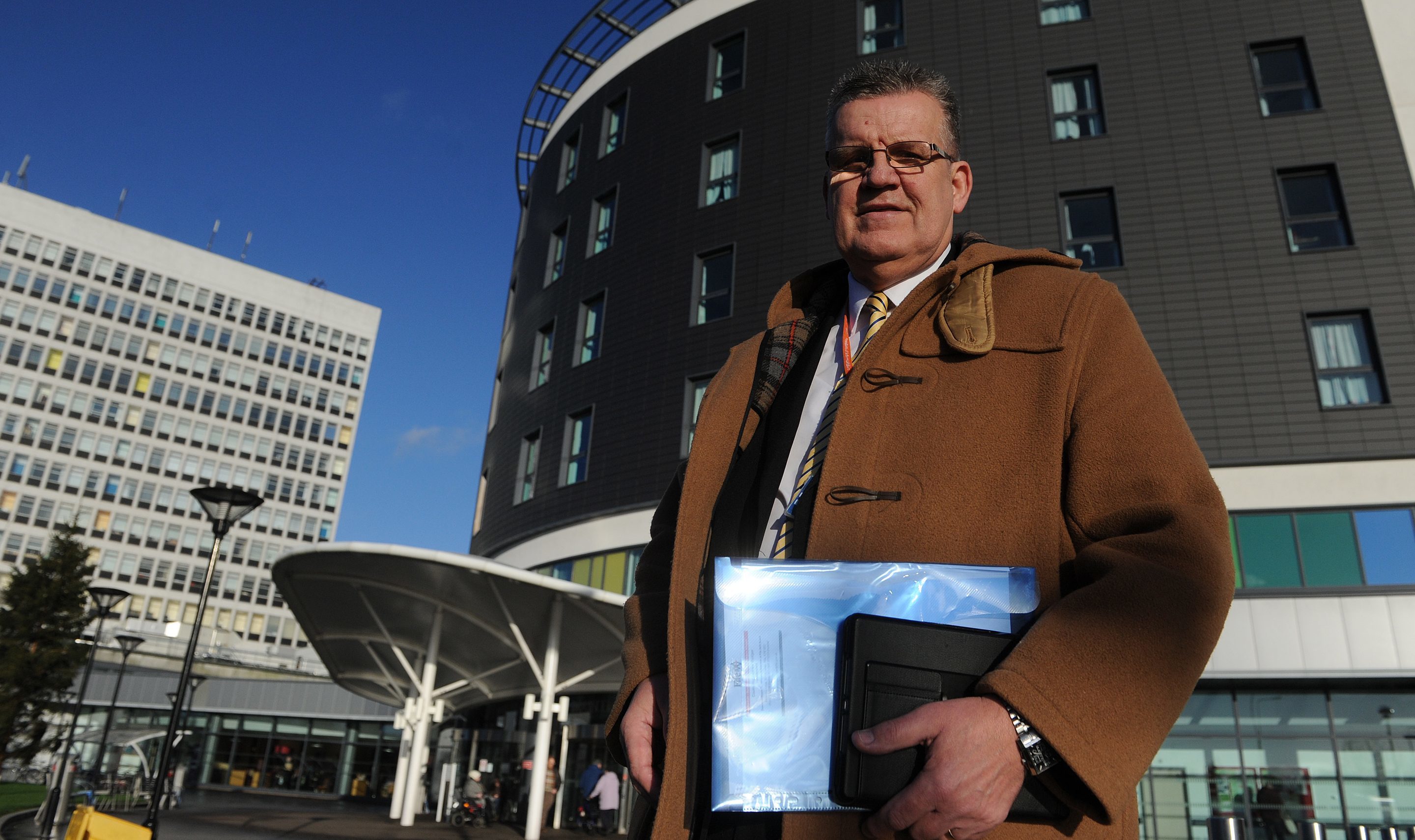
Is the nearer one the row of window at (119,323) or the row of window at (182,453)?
the row of window at (182,453)

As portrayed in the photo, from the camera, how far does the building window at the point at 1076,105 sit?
2228cm

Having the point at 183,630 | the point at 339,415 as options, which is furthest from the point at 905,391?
the point at 339,415

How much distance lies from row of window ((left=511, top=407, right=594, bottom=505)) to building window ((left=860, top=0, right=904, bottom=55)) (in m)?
12.3

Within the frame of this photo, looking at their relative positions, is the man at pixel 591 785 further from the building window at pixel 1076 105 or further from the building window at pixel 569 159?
the building window at pixel 569 159

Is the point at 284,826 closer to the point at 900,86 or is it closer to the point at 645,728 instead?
the point at 645,728

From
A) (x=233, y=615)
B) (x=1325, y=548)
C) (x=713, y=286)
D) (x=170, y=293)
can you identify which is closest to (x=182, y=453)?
(x=170, y=293)

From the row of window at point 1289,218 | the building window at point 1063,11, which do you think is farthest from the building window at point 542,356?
the building window at point 1063,11

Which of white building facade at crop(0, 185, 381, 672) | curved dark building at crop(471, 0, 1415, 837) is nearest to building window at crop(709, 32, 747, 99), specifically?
curved dark building at crop(471, 0, 1415, 837)

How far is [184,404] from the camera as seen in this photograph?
7931cm

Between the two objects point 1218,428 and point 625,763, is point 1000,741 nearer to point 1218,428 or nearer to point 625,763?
point 625,763

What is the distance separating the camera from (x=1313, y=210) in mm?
20125

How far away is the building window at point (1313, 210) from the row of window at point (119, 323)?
8214 cm

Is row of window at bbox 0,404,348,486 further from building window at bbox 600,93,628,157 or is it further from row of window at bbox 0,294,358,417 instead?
building window at bbox 600,93,628,157

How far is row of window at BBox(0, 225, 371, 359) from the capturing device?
75188 millimetres
